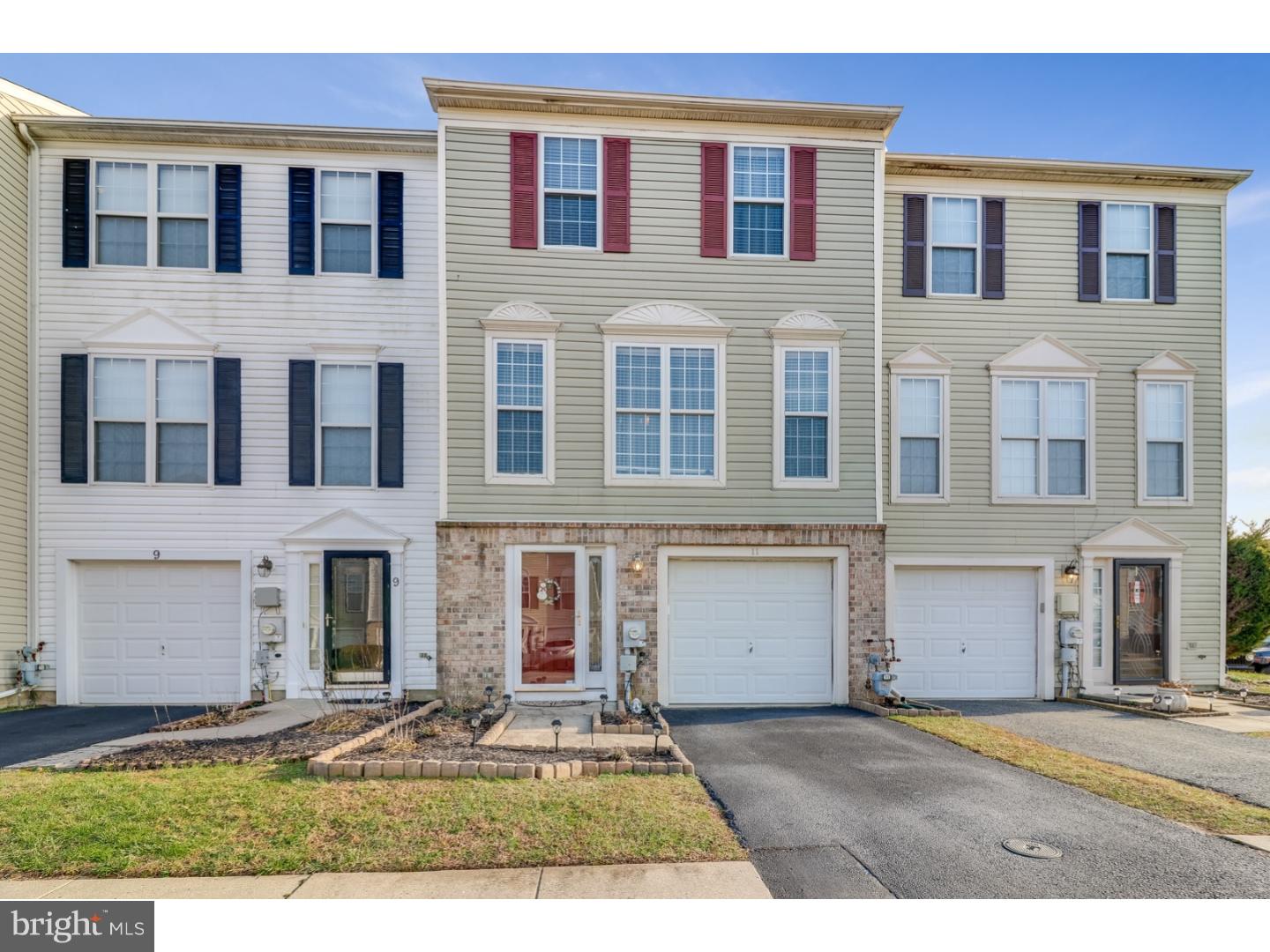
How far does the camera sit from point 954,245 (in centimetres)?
1152

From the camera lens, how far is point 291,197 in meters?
10.4

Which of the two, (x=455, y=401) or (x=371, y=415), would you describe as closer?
(x=455, y=401)

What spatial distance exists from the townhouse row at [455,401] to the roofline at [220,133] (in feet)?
0.15

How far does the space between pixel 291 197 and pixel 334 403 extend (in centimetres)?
301

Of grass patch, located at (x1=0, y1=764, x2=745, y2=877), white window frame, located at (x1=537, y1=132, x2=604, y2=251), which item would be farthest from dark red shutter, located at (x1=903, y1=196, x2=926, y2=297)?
grass patch, located at (x1=0, y1=764, x2=745, y2=877)

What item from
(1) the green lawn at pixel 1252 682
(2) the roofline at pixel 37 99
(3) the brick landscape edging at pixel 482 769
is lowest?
(1) the green lawn at pixel 1252 682

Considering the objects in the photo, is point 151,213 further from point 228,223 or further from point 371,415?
point 371,415

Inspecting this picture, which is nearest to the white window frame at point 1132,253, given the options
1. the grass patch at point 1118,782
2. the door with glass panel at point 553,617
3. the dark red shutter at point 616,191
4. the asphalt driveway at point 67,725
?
the grass patch at point 1118,782

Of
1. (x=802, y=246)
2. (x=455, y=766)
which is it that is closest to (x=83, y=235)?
(x=455, y=766)

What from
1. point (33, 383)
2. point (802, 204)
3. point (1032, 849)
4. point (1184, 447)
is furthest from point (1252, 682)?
point (33, 383)

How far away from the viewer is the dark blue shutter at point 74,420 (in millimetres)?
10062

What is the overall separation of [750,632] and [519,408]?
4629 millimetres

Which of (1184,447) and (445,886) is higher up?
(1184,447)

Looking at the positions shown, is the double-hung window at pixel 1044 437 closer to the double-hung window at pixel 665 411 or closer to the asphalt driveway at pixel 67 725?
the double-hung window at pixel 665 411
